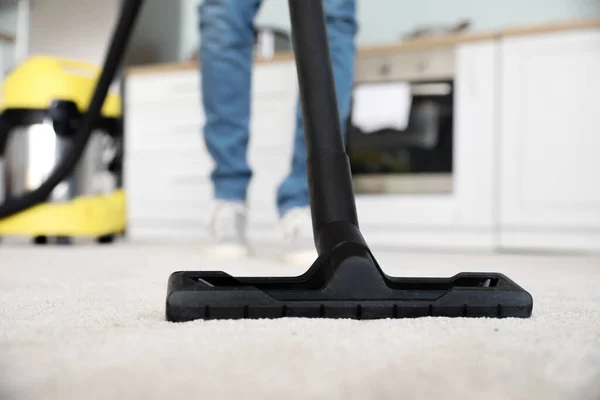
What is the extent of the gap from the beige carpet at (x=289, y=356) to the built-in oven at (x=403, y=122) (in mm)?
1552

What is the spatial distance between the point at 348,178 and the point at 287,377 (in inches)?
11.0

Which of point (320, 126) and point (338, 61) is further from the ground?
point (338, 61)

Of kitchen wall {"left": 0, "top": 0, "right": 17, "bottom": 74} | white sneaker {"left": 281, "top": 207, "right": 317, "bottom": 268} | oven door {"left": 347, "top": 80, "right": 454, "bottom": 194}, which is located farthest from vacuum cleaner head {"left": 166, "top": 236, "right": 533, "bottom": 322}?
kitchen wall {"left": 0, "top": 0, "right": 17, "bottom": 74}

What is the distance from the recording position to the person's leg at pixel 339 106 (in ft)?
3.62

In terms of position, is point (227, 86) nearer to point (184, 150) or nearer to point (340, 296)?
point (340, 296)

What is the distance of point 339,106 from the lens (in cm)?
111

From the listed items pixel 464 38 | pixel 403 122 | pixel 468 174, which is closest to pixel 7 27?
pixel 403 122

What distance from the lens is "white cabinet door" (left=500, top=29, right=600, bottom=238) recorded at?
1904 millimetres

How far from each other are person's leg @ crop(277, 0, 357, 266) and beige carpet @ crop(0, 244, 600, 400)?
0.55 meters

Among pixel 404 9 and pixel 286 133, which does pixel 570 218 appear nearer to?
pixel 286 133

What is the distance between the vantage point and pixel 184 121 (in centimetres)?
245

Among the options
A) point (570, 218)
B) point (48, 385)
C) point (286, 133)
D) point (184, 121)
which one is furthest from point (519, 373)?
point (184, 121)

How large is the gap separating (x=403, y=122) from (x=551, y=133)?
1.73ft

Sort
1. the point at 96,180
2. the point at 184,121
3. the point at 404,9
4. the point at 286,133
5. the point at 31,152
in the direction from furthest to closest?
the point at 404,9, the point at 184,121, the point at 286,133, the point at 96,180, the point at 31,152
